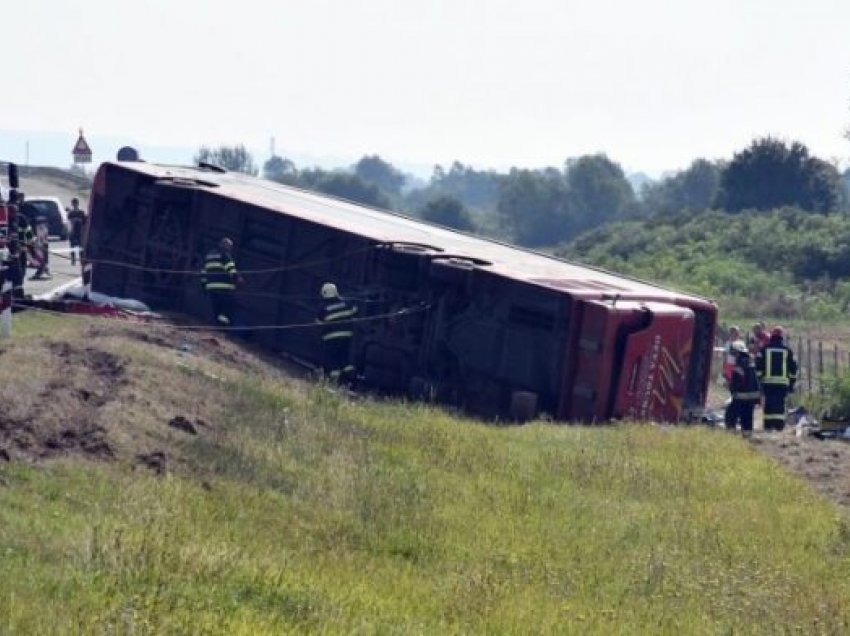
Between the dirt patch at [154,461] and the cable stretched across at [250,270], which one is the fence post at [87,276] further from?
the dirt patch at [154,461]

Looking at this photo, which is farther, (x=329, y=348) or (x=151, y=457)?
(x=329, y=348)

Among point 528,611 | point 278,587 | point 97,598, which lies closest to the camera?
point 97,598

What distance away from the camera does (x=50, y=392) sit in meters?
12.7

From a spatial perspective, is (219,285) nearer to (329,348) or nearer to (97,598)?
(329,348)

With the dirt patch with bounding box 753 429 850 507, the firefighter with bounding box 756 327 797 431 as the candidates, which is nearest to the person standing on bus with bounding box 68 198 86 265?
the firefighter with bounding box 756 327 797 431

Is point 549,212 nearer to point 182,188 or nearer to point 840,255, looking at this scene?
point 840,255

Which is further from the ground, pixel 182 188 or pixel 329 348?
pixel 182 188

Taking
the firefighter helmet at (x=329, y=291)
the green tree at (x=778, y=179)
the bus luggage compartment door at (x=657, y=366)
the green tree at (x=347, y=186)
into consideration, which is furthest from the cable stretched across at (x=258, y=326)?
the green tree at (x=347, y=186)

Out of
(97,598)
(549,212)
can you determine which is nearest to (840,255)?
(97,598)

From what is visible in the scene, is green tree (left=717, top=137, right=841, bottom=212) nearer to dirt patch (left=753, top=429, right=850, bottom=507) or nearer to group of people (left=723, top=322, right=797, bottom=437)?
group of people (left=723, top=322, right=797, bottom=437)

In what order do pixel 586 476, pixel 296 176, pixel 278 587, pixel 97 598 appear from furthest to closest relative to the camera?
pixel 296 176 → pixel 586 476 → pixel 278 587 → pixel 97 598

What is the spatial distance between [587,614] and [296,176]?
13704cm

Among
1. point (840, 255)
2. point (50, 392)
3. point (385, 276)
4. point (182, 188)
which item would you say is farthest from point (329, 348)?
point (840, 255)

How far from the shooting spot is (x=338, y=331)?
70.4 ft
